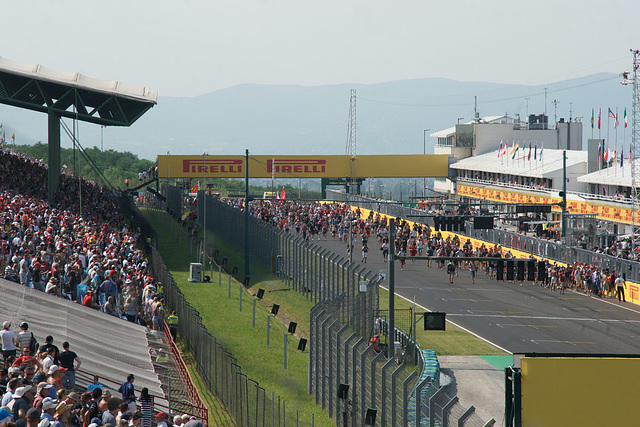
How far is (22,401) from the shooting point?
11234 mm

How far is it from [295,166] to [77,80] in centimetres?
3967

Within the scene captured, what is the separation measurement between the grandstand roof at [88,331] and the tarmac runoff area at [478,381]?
7.71 metres

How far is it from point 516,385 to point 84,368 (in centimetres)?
940

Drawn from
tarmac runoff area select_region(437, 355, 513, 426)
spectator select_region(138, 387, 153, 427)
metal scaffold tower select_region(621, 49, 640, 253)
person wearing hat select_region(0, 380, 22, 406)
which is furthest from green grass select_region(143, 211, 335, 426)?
metal scaffold tower select_region(621, 49, 640, 253)

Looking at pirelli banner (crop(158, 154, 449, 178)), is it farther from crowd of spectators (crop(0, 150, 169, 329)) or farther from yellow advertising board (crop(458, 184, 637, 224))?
crowd of spectators (crop(0, 150, 169, 329))

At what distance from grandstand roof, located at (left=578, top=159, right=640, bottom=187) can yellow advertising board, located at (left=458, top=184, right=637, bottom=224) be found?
9.39ft

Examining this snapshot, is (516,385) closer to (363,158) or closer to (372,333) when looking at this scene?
(372,333)

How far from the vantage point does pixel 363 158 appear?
3317 inches

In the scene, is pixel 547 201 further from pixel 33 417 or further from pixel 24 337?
pixel 33 417

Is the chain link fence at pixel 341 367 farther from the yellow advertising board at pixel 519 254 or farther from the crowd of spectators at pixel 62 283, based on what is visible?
the yellow advertising board at pixel 519 254

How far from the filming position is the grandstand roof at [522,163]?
73.0m

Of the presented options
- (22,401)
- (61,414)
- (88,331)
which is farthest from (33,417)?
(88,331)

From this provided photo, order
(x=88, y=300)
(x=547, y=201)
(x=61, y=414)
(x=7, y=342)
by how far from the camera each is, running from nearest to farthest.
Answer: (x=61, y=414) → (x=7, y=342) → (x=88, y=300) → (x=547, y=201)

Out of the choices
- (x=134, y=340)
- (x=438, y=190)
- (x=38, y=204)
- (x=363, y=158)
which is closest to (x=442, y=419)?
(x=134, y=340)
